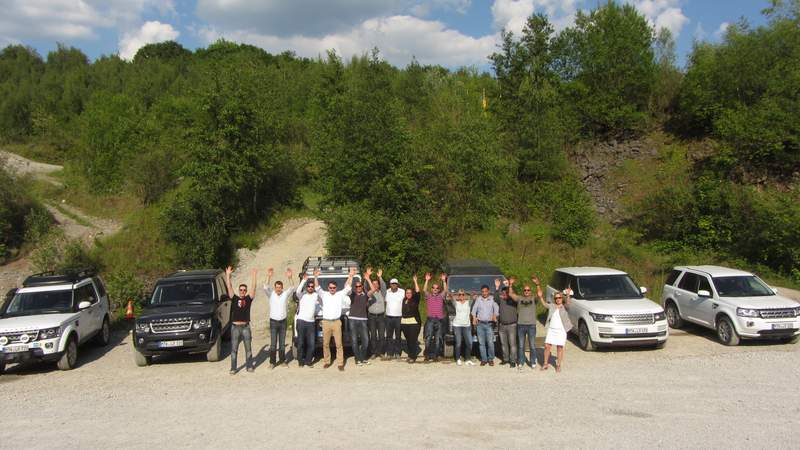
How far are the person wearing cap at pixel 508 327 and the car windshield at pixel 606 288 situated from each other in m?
3.05

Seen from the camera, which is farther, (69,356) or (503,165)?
(503,165)

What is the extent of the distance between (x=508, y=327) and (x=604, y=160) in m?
24.4

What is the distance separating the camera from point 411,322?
11.2 meters

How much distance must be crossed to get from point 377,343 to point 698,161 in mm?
24563

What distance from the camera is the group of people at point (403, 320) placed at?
34.4 ft

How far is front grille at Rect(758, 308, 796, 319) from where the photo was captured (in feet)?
38.7

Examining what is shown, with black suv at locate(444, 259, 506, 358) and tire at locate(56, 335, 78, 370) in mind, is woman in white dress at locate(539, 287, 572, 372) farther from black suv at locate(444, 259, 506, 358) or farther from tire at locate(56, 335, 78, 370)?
tire at locate(56, 335, 78, 370)

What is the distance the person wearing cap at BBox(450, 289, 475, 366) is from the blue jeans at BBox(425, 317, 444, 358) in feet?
1.05

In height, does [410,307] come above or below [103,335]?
above

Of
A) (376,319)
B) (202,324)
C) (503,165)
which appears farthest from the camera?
(503,165)

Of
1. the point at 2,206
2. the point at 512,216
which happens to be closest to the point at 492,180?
the point at 512,216

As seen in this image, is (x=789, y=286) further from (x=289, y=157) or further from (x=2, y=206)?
(x=2, y=206)

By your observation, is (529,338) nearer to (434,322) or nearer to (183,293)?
(434,322)

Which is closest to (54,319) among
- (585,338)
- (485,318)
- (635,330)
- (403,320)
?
(403,320)
